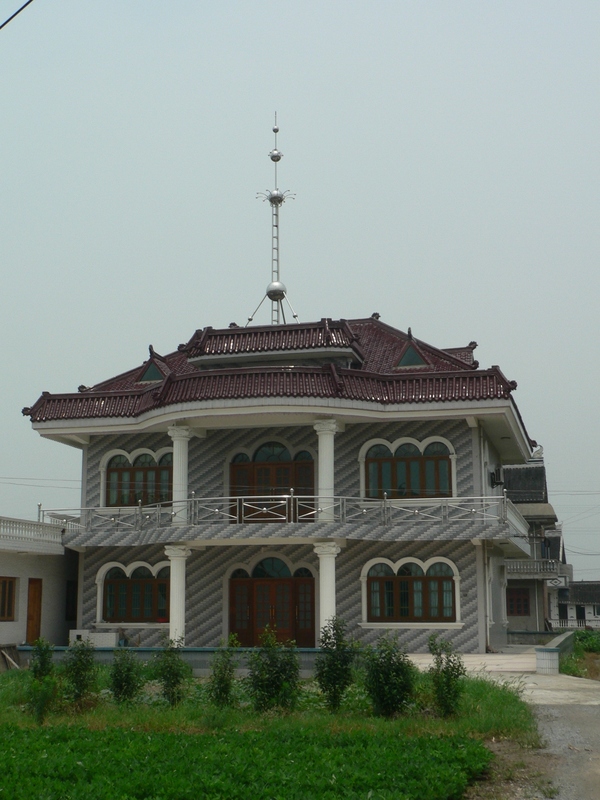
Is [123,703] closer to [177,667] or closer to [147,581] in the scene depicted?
[177,667]

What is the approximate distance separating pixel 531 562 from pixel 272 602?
24.4 m

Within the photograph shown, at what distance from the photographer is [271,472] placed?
27031mm

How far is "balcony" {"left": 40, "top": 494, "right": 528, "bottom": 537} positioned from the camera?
24656 millimetres

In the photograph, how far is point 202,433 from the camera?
27172 millimetres

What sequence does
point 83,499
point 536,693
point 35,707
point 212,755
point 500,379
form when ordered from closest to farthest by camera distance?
point 212,755 → point 35,707 → point 536,693 → point 500,379 → point 83,499

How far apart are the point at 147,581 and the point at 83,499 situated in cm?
320

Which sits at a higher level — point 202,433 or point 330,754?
point 202,433

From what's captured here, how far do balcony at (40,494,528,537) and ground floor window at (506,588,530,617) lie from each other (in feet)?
79.1

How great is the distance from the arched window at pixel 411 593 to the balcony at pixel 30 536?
8600 mm

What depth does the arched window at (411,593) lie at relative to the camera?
995 inches

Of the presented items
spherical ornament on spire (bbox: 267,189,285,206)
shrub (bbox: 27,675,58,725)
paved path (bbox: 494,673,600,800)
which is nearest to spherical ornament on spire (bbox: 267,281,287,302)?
spherical ornament on spire (bbox: 267,189,285,206)

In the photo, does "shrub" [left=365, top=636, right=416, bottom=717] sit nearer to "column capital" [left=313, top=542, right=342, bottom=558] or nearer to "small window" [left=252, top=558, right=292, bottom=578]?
"column capital" [left=313, top=542, right=342, bottom=558]

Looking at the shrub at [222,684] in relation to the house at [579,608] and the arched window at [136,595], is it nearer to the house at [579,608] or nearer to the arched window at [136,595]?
the arched window at [136,595]

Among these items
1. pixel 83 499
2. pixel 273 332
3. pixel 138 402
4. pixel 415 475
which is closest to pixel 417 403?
pixel 415 475
